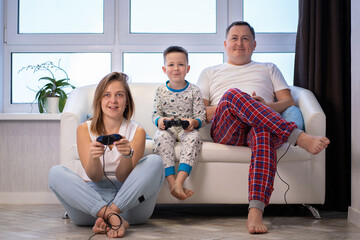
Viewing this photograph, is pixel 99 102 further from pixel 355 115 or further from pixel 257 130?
pixel 355 115

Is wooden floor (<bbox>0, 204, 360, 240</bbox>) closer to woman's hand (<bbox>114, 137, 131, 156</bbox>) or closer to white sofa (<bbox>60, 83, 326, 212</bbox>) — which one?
white sofa (<bbox>60, 83, 326, 212</bbox>)

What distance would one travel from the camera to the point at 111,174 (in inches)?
83.9

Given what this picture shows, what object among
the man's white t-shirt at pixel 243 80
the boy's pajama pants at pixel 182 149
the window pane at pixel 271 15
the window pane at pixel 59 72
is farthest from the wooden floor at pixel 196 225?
the window pane at pixel 271 15

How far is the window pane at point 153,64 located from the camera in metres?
3.50

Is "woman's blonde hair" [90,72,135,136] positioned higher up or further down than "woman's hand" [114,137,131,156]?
higher up

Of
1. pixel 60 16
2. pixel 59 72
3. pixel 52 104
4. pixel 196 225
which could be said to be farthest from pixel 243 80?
pixel 60 16

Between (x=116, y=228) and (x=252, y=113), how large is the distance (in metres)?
0.79

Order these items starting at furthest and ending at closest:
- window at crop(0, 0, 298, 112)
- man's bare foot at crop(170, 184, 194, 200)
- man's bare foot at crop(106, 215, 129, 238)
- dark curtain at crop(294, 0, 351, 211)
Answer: window at crop(0, 0, 298, 112) → dark curtain at crop(294, 0, 351, 211) → man's bare foot at crop(170, 184, 194, 200) → man's bare foot at crop(106, 215, 129, 238)

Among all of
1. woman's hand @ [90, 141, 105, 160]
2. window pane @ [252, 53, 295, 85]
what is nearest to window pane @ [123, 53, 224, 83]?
window pane @ [252, 53, 295, 85]

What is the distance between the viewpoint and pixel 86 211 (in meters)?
1.99

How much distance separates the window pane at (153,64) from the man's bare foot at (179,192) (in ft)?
4.54

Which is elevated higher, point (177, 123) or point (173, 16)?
point (173, 16)

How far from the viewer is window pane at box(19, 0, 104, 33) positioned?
11.6ft

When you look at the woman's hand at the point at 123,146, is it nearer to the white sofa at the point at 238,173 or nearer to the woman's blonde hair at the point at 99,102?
the woman's blonde hair at the point at 99,102
